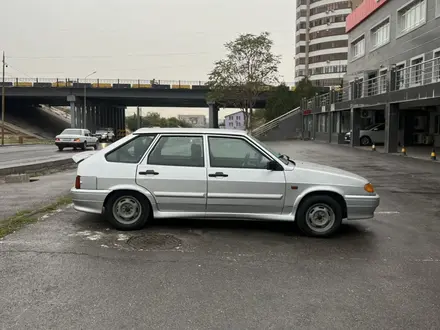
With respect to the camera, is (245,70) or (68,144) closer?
(68,144)

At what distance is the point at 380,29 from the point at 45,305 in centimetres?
3415

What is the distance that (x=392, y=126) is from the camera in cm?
2422

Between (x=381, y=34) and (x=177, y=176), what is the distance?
101 feet

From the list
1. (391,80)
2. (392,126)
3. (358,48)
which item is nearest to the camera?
Answer: (391,80)

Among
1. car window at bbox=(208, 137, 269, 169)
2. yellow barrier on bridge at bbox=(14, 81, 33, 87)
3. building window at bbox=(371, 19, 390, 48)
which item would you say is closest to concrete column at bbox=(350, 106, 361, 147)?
building window at bbox=(371, 19, 390, 48)

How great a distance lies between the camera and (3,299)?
401 centimetres

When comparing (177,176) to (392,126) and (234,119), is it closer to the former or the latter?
(392,126)

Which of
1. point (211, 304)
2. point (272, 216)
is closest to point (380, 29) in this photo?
point (272, 216)

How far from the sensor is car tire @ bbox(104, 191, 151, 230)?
21.2 feet

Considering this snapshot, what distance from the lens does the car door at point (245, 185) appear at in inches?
246

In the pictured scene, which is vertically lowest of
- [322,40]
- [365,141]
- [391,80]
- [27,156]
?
[27,156]

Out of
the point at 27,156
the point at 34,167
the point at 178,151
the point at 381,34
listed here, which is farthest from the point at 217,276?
the point at 381,34

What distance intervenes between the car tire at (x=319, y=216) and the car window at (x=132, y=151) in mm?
2483

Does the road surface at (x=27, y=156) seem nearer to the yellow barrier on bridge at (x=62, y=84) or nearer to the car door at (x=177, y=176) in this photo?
the car door at (x=177, y=176)
